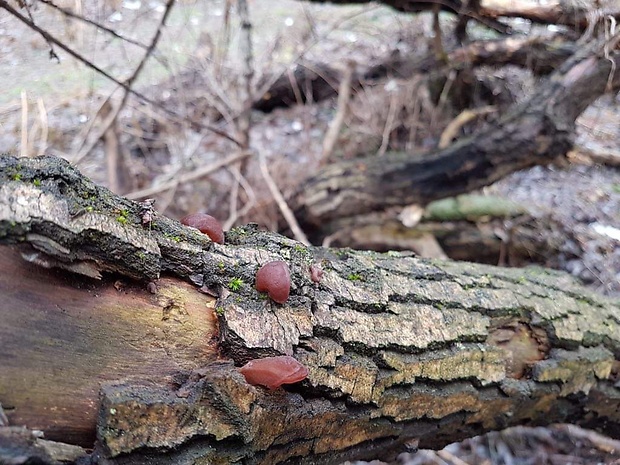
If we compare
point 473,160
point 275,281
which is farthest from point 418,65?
point 275,281

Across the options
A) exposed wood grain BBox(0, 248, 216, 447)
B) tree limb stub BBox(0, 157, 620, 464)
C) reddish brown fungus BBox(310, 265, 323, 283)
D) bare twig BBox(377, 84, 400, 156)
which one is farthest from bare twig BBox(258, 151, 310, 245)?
exposed wood grain BBox(0, 248, 216, 447)

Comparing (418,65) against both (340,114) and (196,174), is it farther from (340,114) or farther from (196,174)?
(196,174)

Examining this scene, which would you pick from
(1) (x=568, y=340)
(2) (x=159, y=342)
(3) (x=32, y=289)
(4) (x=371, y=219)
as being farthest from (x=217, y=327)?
(4) (x=371, y=219)

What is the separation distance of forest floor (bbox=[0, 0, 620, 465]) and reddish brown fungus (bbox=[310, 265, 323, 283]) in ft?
7.04

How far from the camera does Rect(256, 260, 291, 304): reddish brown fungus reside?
1497 millimetres

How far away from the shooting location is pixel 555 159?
13.1 ft

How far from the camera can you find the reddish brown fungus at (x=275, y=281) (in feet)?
4.91

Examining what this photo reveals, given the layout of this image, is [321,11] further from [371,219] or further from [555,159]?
[555,159]

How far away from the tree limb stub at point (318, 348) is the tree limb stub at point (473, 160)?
1866mm

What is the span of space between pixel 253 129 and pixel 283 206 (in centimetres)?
243

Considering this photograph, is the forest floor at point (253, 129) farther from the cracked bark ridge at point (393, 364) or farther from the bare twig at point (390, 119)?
the cracked bark ridge at point (393, 364)

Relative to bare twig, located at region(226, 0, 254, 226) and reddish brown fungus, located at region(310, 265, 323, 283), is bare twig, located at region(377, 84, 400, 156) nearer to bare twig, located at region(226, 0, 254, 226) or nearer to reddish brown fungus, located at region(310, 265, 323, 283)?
bare twig, located at region(226, 0, 254, 226)

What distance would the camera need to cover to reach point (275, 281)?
1.50 m

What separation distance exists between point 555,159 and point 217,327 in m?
3.45
